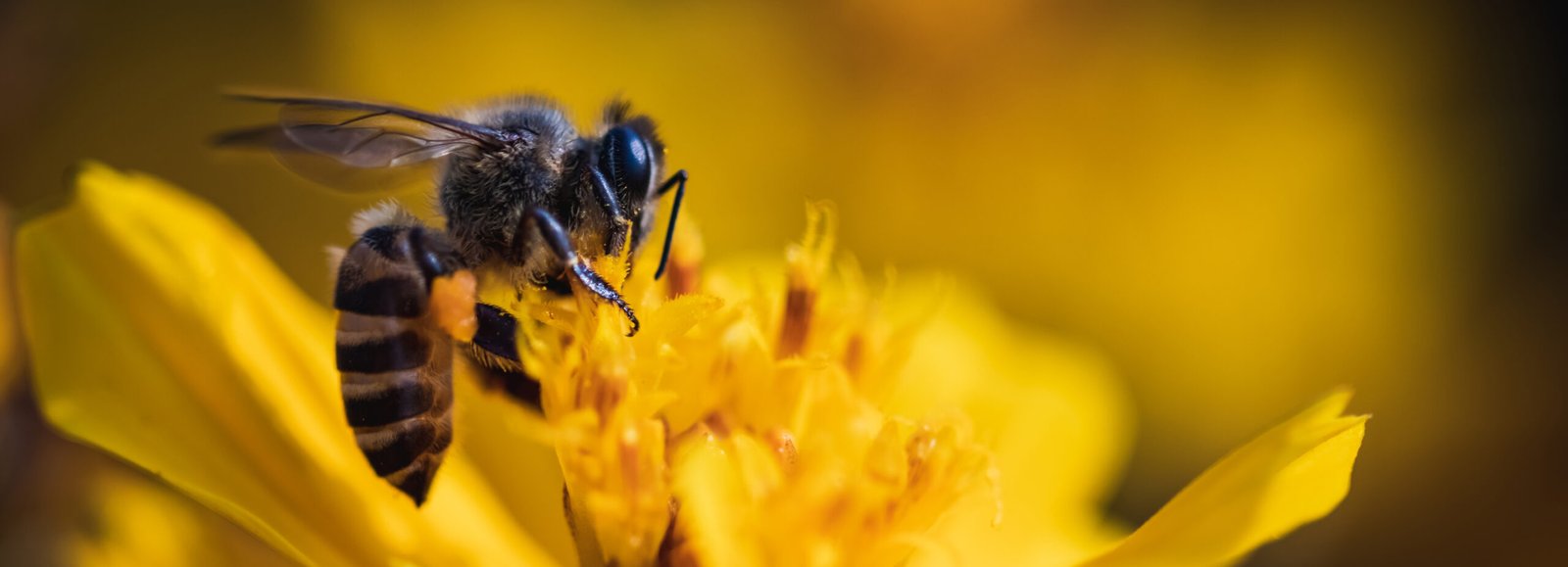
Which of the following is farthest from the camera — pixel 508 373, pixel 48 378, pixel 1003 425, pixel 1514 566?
pixel 1514 566

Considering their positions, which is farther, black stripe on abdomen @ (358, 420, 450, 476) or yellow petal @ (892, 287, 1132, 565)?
yellow petal @ (892, 287, 1132, 565)

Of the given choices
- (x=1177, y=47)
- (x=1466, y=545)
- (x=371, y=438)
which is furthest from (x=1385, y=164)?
(x=371, y=438)

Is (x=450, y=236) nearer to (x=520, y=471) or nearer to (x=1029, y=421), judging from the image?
(x=520, y=471)

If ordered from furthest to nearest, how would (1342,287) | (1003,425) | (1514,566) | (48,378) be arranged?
1. (1342,287)
2. (1514,566)
3. (1003,425)
4. (48,378)

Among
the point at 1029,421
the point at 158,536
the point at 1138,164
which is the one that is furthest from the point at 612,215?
the point at 1138,164

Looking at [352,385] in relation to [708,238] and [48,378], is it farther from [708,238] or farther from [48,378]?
[708,238]

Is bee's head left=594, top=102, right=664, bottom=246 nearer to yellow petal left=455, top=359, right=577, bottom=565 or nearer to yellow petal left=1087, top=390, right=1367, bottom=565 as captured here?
yellow petal left=455, top=359, right=577, bottom=565

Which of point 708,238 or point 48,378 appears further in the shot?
point 708,238

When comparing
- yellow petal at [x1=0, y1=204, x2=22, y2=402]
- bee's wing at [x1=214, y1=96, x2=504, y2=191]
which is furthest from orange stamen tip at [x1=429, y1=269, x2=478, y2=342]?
yellow petal at [x1=0, y1=204, x2=22, y2=402]
